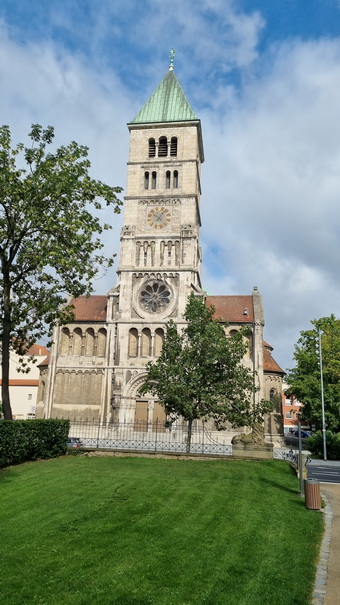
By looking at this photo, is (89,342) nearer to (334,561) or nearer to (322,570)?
(334,561)

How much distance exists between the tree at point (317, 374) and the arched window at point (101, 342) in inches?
730

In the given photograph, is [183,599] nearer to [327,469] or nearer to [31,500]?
[31,500]

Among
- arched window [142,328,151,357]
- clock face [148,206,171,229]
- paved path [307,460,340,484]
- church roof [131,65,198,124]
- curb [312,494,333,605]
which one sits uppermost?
church roof [131,65,198,124]

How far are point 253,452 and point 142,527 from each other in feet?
41.3

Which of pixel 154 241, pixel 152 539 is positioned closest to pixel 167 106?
pixel 154 241

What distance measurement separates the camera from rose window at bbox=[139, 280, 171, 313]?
4709 cm

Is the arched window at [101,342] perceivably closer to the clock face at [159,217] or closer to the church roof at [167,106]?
the clock face at [159,217]

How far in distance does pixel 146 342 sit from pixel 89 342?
6403 mm

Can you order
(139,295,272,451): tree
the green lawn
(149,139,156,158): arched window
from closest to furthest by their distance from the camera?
the green lawn → (139,295,272,451): tree → (149,139,156,158): arched window

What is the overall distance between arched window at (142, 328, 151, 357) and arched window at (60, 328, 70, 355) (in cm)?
851

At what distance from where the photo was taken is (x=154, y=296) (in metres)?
47.4

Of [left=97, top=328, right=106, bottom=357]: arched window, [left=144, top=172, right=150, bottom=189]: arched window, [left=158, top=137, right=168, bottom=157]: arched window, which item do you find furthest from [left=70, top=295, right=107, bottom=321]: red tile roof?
[left=158, top=137, right=168, bottom=157]: arched window

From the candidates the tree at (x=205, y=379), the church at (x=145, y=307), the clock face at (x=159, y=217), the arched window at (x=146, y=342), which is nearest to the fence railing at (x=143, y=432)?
the church at (x=145, y=307)

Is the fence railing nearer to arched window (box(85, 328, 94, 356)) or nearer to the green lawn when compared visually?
arched window (box(85, 328, 94, 356))
